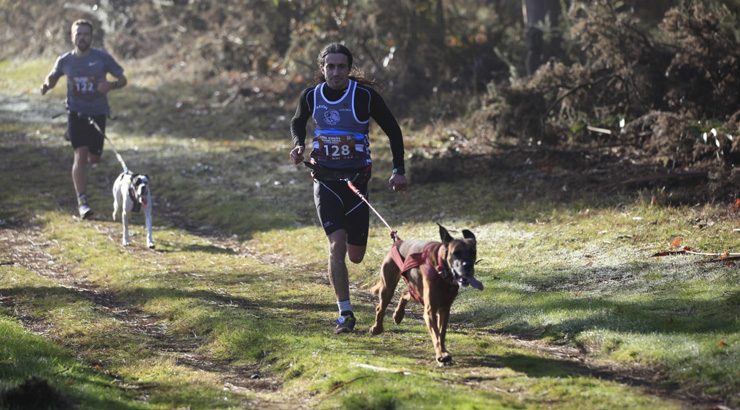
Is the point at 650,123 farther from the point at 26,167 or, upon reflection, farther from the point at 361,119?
the point at 26,167

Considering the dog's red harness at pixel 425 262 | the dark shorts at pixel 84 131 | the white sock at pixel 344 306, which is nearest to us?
the dog's red harness at pixel 425 262

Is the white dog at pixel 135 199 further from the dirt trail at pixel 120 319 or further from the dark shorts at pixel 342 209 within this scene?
the dark shorts at pixel 342 209

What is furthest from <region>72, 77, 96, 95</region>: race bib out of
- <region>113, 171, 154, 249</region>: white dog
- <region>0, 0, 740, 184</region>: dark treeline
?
<region>0, 0, 740, 184</region>: dark treeline

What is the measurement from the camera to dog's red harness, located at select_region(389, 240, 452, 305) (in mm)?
8039

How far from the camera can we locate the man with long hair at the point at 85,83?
16016 millimetres

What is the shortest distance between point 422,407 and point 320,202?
9.42 feet

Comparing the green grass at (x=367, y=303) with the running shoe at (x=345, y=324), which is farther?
the running shoe at (x=345, y=324)

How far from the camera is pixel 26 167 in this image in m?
22.1

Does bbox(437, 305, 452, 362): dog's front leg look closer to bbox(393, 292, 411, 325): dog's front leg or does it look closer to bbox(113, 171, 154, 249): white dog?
bbox(393, 292, 411, 325): dog's front leg

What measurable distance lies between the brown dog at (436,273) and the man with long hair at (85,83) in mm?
8650

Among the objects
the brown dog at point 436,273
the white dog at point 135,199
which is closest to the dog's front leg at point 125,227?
the white dog at point 135,199

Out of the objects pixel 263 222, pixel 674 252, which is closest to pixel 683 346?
pixel 674 252

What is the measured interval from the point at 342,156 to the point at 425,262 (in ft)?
5.49

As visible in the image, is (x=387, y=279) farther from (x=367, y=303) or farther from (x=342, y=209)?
(x=367, y=303)
